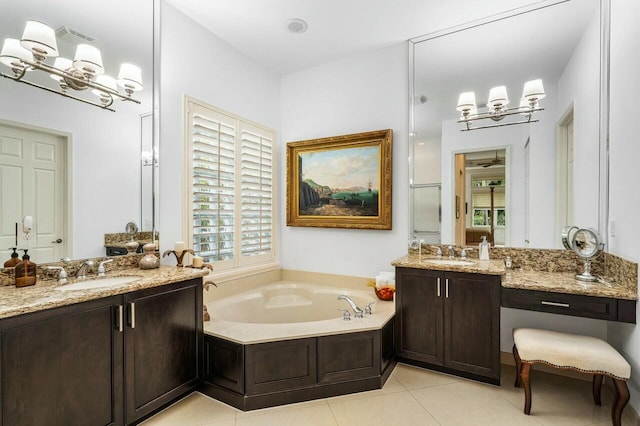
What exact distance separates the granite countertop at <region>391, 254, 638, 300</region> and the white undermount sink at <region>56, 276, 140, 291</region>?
2001mm

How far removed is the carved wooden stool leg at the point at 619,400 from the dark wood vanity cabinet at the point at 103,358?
8.64ft

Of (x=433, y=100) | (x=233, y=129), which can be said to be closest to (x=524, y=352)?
(x=433, y=100)

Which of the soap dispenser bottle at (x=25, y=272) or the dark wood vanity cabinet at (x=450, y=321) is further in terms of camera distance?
the dark wood vanity cabinet at (x=450, y=321)

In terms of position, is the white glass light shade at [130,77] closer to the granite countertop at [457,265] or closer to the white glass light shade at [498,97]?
the granite countertop at [457,265]

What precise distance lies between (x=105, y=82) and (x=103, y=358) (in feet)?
6.14

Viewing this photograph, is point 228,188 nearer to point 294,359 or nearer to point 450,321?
point 294,359

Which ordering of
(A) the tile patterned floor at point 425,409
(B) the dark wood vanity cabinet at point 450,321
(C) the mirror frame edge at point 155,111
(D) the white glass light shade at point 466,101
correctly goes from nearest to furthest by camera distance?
(A) the tile patterned floor at point 425,409, (B) the dark wood vanity cabinet at point 450,321, (C) the mirror frame edge at point 155,111, (D) the white glass light shade at point 466,101

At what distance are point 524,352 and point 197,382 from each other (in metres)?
2.23

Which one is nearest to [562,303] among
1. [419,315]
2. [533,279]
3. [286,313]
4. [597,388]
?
[533,279]

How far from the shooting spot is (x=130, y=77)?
7.97 ft

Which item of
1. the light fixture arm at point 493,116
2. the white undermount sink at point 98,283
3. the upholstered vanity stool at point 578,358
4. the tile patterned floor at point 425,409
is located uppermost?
the light fixture arm at point 493,116

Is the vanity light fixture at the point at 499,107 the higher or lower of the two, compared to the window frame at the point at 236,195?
higher

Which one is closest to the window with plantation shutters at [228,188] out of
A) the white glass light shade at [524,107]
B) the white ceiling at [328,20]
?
the white ceiling at [328,20]

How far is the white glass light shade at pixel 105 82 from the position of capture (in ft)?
7.52
